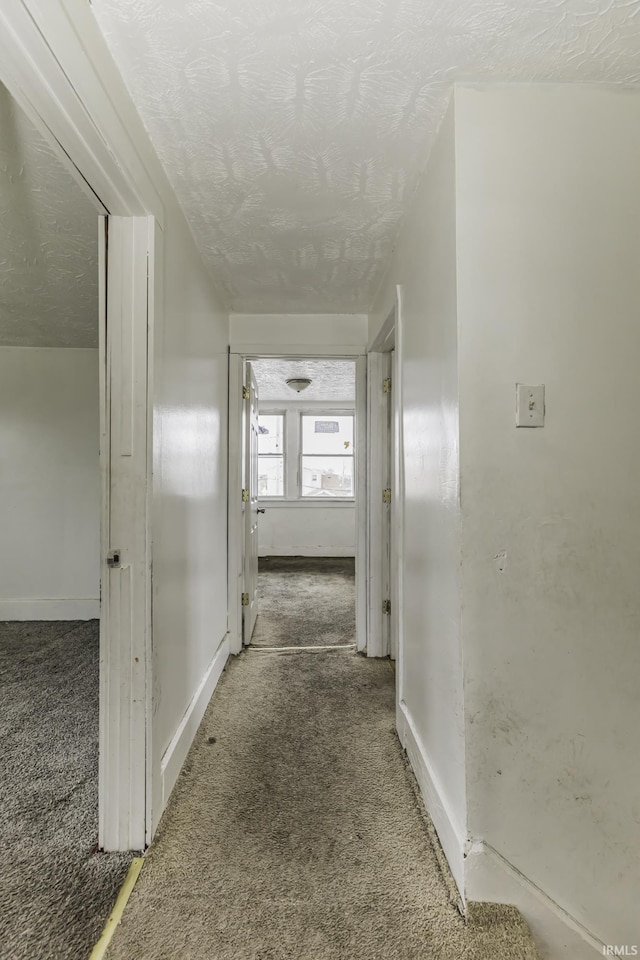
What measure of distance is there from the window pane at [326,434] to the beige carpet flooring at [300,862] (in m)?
4.99

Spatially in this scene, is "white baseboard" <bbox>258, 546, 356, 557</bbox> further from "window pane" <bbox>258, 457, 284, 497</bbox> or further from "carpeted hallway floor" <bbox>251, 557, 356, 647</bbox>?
"window pane" <bbox>258, 457, 284, 497</bbox>

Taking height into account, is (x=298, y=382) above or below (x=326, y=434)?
above

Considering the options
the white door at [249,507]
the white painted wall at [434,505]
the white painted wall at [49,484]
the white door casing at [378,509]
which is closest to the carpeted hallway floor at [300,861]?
the white painted wall at [434,505]

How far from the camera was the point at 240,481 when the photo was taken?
10.2ft

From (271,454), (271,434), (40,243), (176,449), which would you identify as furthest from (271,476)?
(176,449)

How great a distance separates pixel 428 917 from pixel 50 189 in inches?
104

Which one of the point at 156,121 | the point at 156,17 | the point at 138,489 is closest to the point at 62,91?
the point at 156,17

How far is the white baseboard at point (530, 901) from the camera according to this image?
1217 millimetres

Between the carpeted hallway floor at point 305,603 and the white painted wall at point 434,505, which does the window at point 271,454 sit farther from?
the white painted wall at point 434,505

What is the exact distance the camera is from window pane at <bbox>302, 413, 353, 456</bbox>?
274 inches

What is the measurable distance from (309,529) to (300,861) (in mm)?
5471

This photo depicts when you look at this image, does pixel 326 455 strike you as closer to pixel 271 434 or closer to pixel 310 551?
pixel 271 434

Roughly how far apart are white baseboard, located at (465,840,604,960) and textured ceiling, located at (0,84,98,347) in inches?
97.3

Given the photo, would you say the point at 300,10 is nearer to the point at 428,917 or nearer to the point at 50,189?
the point at 50,189
